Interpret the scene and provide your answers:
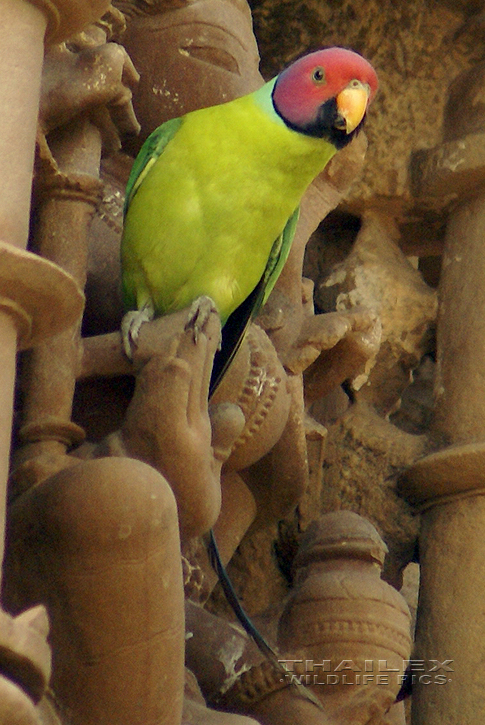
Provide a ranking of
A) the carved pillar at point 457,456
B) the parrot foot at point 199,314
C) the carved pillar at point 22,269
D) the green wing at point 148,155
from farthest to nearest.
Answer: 1. the carved pillar at point 457,456
2. the green wing at point 148,155
3. the parrot foot at point 199,314
4. the carved pillar at point 22,269

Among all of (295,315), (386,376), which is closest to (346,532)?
(295,315)

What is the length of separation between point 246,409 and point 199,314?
256mm

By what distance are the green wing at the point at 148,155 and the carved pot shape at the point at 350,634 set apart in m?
0.67

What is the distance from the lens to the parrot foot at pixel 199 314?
185 cm

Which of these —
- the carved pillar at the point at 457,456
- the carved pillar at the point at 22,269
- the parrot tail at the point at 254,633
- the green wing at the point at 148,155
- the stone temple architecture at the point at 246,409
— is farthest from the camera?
the carved pillar at the point at 457,456

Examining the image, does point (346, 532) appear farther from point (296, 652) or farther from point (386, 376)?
point (386, 376)

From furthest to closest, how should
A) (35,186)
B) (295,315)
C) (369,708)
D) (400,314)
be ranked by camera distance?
(400,314) < (295,315) < (369,708) < (35,186)

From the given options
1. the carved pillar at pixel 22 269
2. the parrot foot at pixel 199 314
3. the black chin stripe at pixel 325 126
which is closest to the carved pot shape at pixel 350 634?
the parrot foot at pixel 199 314

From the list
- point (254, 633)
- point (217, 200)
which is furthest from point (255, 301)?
point (254, 633)

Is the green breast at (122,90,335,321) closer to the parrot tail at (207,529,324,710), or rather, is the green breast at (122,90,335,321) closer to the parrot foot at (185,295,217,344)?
the parrot foot at (185,295,217,344)

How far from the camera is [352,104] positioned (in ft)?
7.02

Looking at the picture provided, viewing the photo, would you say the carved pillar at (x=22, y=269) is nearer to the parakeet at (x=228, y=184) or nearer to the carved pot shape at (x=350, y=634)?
the parakeet at (x=228, y=184)

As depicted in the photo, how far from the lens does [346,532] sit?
2.23 meters

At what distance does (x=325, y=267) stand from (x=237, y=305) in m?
0.79
